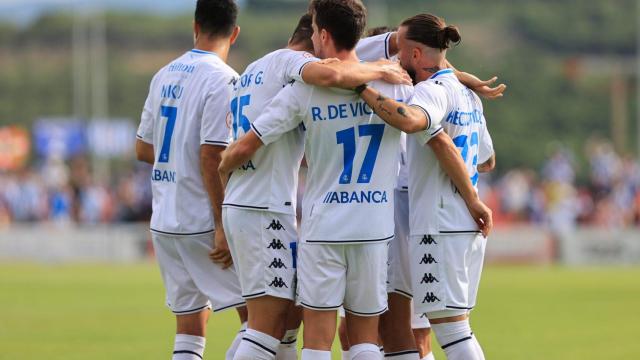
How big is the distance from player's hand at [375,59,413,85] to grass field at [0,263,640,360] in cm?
479

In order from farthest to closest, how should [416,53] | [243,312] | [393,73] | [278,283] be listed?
[243,312], [416,53], [278,283], [393,73]

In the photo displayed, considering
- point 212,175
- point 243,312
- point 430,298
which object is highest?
point 212,175

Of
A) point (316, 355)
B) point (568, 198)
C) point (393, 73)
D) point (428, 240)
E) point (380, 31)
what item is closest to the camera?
point (316, 355)

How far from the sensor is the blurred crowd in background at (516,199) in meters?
33.5

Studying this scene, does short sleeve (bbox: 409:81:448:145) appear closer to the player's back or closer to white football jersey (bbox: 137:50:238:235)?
the player's back

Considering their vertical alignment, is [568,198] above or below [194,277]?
below

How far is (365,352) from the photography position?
711 centimetres

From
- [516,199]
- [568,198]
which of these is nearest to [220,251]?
[568,198]

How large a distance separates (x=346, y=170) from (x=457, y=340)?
53.3 inches

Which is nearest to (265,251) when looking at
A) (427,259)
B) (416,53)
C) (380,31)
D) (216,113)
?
(427,259)

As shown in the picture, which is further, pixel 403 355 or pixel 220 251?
pixel 220 251

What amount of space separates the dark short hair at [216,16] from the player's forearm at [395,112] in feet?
5.11

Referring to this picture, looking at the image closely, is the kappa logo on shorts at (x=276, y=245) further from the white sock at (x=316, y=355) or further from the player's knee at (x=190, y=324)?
the player's knee at (x=190, y=324)

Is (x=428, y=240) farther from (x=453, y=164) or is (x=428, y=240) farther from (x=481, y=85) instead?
(x=481, y=85)
